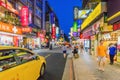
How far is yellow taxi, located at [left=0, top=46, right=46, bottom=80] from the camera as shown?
25.5 feet

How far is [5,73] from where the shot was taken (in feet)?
24.7

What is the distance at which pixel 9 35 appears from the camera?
44.3 meters

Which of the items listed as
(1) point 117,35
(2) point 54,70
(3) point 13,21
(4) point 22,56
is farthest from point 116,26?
(3) point 13,21

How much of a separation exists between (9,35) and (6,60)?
3664cm

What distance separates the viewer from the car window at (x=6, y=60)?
25.8 ft

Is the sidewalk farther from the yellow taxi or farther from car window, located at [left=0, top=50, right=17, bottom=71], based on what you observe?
car window, located at [left=0, top=50, right=17, bottom=71]

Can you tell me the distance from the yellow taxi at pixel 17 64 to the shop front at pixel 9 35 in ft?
93.1

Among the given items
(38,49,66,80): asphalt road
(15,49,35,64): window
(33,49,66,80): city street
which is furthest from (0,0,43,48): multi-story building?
(15,49,35,64): window

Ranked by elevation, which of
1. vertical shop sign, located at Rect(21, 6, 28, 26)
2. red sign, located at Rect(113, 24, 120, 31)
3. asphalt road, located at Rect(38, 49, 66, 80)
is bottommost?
asphalt road, located at Rect(38, 49, 66, 80)

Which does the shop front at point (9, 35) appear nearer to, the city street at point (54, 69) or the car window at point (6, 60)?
the city street at point (54, 69)

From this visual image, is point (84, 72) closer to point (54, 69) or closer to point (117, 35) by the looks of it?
point (54, 69)

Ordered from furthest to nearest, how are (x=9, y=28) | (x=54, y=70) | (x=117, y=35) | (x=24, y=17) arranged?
(x=24, y=17), (x=9, y=28), (x=117, y=35), (x=54, y=70)

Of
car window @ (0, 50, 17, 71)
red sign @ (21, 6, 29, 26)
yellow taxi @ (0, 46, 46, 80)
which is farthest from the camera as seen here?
red sign @ (21, 6, 29, 26)

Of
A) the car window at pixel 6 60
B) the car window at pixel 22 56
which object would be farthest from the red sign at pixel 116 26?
the car window at pixel 6 60
